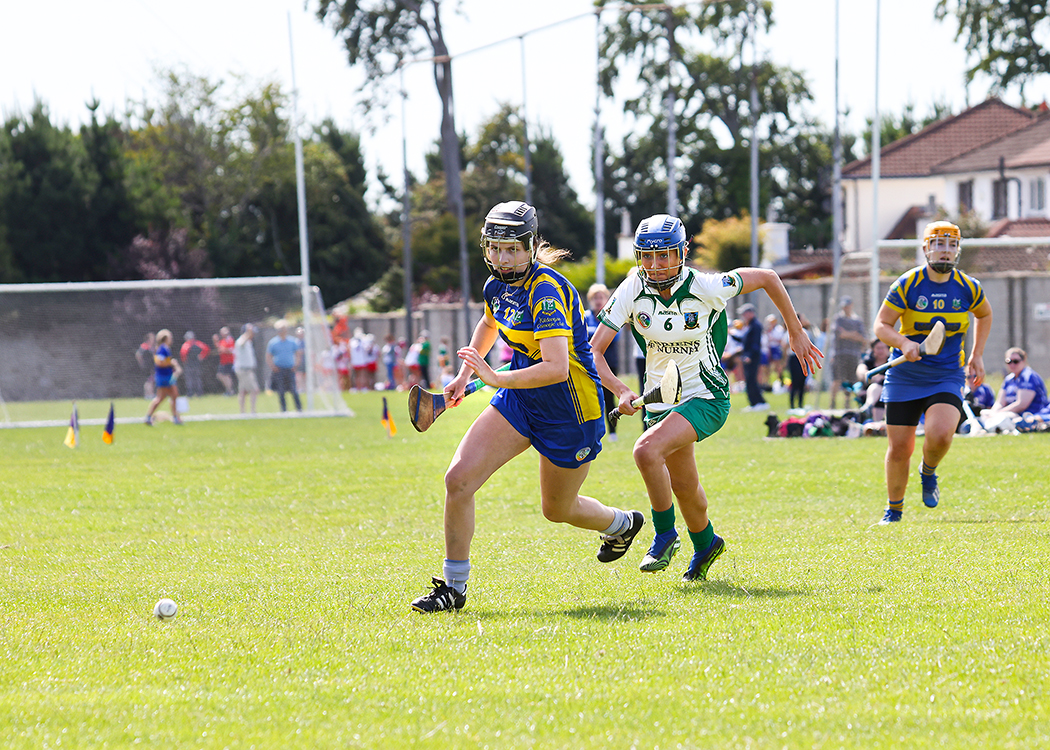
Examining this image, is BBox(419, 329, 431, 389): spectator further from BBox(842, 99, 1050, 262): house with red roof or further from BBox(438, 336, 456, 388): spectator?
BBox(842, 99, 1050, 262): house with red roof

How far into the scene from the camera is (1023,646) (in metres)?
4.79

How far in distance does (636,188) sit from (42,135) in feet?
95.4

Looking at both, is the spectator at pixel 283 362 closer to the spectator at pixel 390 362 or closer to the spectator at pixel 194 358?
the spectator at pixel 194 358

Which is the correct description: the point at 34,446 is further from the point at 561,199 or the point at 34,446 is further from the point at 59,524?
the point at 561,199

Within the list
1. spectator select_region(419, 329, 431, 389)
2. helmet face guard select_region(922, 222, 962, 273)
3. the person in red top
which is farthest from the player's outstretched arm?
spectator select_region(419, 329, 431, 389)

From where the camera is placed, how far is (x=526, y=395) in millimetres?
5965

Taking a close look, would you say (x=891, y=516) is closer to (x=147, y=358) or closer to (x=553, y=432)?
(x=553, y=432)

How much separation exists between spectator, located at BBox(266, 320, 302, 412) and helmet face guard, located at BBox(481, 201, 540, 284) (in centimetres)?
1903

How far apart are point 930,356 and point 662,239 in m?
3.24

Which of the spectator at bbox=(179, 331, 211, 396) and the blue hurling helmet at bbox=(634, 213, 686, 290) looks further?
the spectator at bbox=(179, 331, 211, 396)

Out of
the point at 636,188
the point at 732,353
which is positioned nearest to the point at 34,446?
the point at 732,353

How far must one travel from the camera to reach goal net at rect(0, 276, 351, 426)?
25172mm

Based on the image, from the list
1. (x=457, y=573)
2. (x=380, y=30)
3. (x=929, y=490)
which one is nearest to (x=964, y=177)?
(x=380, y=30)

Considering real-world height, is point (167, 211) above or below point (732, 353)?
above
